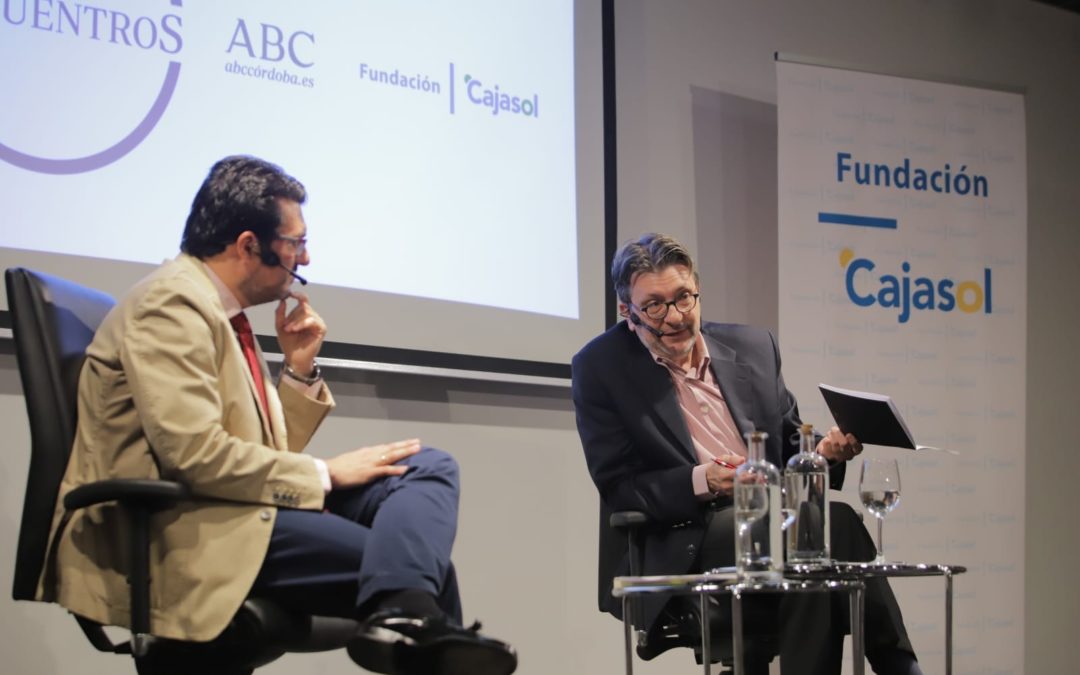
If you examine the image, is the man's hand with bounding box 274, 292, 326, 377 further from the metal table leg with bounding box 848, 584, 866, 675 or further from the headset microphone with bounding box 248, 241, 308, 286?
the metal table leg with bounding box 848, 584, 866, 675

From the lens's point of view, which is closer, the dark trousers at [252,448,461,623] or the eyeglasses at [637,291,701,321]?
the dark trousers at [252,448,461,623]

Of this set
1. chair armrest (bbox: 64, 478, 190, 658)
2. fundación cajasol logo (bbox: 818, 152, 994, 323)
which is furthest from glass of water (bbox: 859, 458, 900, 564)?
fundación cajasol logo (bbox: 818, 152, 994, 323)

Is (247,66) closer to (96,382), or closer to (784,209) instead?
(96,382)

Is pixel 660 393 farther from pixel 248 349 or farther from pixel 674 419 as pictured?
pixel 248 349

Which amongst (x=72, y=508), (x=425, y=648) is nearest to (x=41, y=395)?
(x=72, y=508)

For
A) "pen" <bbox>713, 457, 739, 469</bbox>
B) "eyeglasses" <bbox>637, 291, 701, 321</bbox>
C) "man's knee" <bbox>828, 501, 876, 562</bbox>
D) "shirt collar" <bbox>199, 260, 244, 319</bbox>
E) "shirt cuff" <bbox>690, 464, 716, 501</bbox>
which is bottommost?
"man's knee" <bbox>828, 501, 876, 562</bbox>

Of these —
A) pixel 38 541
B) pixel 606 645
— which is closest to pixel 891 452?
pixel 606 645

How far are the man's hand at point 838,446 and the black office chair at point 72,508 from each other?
1.32 metres

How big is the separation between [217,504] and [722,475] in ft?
3.95

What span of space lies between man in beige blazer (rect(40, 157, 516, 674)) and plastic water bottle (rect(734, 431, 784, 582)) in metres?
0.54

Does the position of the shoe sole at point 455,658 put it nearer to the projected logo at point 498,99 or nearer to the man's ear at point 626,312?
the man's ear at point 626,312

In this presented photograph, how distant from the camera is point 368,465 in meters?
2.25

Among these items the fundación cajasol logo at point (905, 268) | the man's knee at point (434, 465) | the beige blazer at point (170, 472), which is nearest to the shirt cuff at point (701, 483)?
the man's knee at point (434, 465)

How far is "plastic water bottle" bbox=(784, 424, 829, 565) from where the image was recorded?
2482 millimetres
